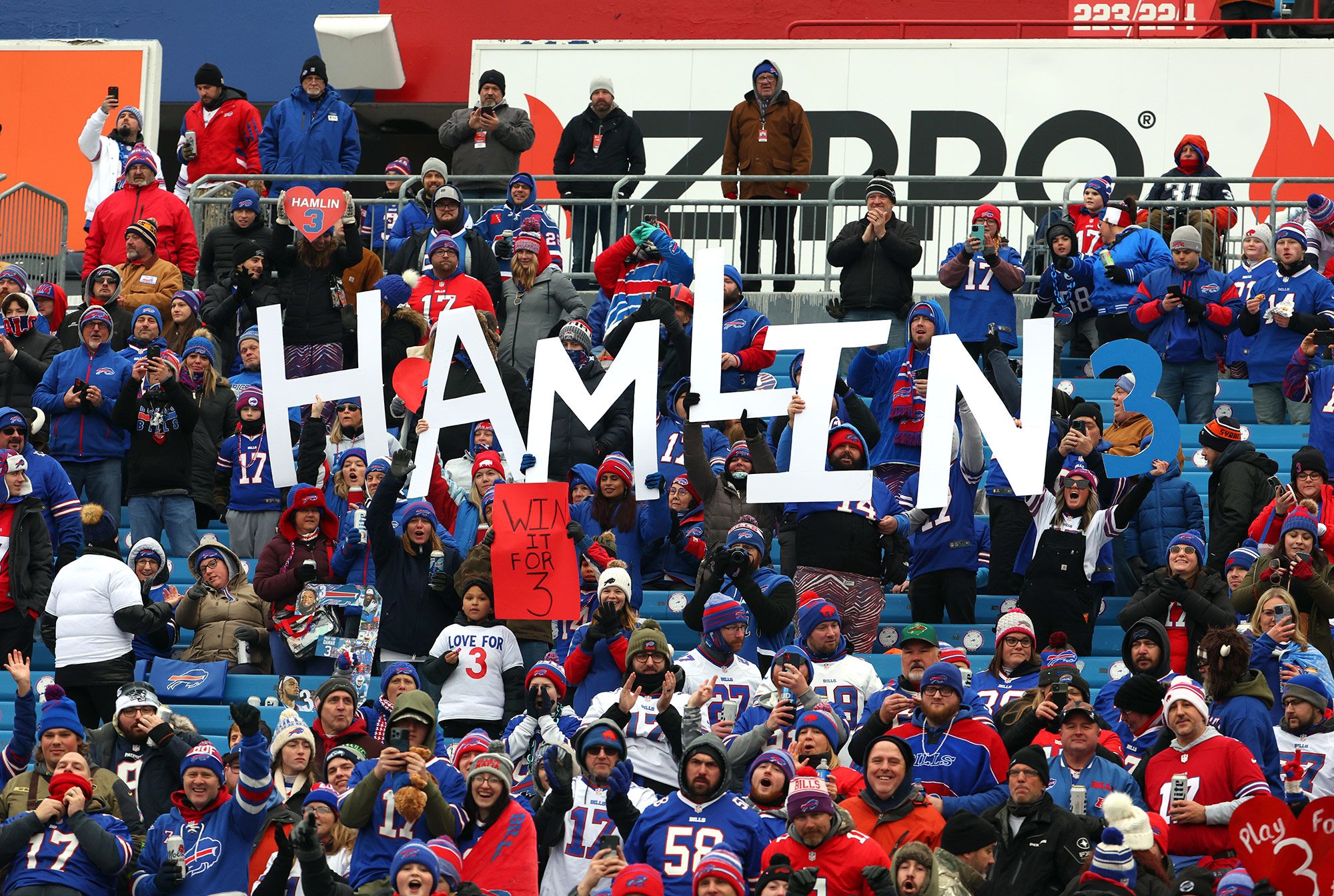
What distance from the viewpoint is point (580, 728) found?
10.8m

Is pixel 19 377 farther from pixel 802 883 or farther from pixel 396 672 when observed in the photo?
pixel 802 883

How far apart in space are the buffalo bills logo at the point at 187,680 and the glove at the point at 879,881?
512 centimetres

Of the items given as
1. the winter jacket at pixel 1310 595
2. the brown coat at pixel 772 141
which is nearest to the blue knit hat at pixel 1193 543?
the winter jacket at pixel 1310 595

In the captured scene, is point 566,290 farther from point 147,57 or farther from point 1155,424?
point 147,57

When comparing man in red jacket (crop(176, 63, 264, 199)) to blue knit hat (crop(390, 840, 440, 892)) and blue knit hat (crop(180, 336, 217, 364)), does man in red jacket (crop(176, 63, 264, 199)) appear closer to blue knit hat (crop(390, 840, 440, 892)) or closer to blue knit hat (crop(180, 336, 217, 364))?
blue knit hat (crop(180, 336, 217, 364))

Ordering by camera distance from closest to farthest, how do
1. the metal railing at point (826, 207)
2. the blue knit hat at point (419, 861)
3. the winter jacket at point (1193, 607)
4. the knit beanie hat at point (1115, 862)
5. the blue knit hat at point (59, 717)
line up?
the knit beanie hat at point (1115, 862) → the blue knit hat at point (419, 861) → the blue knit hat at point (59, 717) → the winter jacket at point (1193, 607) → the metal railing at point (826, 207)

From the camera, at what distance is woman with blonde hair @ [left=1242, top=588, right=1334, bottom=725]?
1099 centimetres

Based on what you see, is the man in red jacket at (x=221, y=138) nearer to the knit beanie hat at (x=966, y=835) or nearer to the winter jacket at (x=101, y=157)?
the winter jacket at (x=101, y=157)

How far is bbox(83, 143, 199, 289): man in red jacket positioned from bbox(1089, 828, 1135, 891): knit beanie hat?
10432mm

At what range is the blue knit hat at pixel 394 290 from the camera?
16.0 meters

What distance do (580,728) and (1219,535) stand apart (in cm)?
435

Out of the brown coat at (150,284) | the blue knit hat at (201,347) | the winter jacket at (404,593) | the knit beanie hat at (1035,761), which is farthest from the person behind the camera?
the brown coat at (150,284)

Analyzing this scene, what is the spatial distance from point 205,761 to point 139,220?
25.0ft

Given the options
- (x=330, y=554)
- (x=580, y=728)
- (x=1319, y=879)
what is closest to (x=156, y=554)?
(x=330, y=554)
